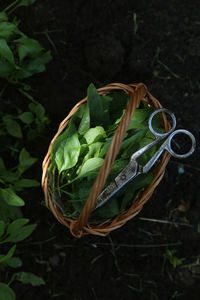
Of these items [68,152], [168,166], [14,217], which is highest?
[68,152]

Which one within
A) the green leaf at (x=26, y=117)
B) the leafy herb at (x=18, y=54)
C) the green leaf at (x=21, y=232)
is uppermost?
the leafy herb at (x=18, y=54)

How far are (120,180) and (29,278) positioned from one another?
613 mm

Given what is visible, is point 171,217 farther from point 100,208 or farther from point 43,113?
point 43,113

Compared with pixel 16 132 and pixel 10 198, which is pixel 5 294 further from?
pixel 16 132

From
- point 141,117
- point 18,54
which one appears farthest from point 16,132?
point 141,117

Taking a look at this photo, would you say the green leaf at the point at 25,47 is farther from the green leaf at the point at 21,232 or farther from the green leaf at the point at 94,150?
the green leaf at the point at 21,232

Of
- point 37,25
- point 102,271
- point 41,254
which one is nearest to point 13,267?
point 41,254

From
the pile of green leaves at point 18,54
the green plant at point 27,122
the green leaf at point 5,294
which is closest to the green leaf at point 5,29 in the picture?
the pile of green leaves at point 18,54

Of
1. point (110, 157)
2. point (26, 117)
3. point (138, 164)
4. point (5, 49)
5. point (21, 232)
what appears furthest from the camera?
point (26, 117)

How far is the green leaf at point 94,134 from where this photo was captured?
1.07 metres

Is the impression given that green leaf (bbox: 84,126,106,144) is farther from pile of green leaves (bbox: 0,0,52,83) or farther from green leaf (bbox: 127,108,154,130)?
pile of green leaves (bbox: 0,0,52,83)

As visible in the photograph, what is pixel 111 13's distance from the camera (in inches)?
58.2

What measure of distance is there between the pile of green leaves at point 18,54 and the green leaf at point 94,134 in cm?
35

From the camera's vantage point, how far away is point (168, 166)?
4.78 feet
